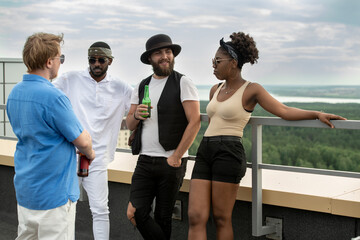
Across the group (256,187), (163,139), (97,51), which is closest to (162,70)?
(163,139)

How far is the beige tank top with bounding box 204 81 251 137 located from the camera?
333cm

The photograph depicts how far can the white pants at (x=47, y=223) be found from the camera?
272 centimetres

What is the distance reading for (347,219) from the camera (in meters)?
3.39

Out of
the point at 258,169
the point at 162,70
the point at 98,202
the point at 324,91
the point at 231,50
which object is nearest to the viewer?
the point at 231,50

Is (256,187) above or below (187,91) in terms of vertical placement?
below

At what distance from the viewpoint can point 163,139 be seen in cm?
365

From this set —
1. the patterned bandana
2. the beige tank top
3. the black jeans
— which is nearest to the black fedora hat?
the patterned bandana

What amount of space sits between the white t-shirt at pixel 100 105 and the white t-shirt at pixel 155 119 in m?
0.43

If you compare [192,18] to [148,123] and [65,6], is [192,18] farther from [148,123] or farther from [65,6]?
[148,123]

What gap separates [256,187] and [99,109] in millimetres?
1354

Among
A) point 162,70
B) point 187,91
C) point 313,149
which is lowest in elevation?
point 313,149

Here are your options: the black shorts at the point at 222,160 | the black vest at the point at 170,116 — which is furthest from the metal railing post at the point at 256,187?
the black vest at the point at 170,116

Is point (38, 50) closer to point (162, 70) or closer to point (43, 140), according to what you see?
point (43, 140)

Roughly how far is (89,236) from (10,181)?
1.36m
